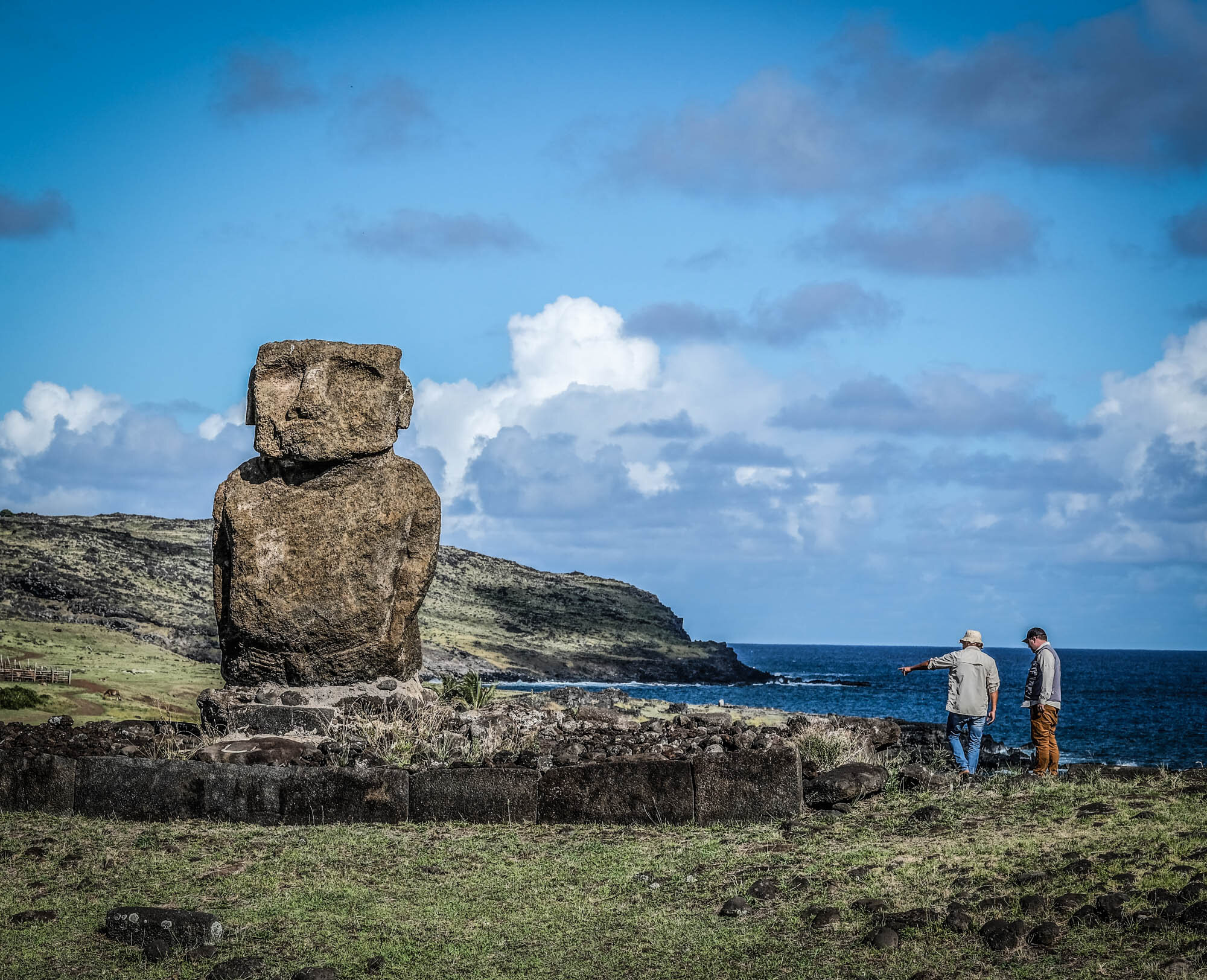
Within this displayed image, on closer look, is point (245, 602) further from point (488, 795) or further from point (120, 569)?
point (120, 569)

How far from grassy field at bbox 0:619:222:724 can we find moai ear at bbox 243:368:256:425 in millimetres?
5162

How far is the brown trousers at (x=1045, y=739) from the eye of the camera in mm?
12094

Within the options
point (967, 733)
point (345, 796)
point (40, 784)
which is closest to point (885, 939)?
point (345, 796)

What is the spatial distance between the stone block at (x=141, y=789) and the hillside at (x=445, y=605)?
32.2 m

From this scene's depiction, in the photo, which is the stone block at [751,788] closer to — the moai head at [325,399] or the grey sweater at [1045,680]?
the grey sweater at [1045,680]

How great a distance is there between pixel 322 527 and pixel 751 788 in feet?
22.2

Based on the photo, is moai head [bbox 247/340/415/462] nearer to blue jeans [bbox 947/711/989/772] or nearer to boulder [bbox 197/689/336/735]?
boulder [bbox 197/689/336/735]

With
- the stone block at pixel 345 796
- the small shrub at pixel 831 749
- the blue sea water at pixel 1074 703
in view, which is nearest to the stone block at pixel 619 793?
the stone block at pixel 345 796

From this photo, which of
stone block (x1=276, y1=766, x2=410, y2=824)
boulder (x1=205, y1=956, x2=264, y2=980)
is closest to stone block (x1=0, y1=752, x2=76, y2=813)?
stone block (x1=276, y1=766, x2=410, y2=824)

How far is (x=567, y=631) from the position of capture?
97750mm

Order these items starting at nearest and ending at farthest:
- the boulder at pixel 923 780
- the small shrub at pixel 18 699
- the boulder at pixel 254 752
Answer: the boulder at pixel 923 780
the boulder at pixel 254 752
the small shrub at pixel 18 699

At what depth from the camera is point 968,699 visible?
1224 centimetres

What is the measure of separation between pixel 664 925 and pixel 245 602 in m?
8.32

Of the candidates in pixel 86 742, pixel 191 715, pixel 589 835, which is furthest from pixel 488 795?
pixel 191 715
